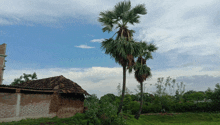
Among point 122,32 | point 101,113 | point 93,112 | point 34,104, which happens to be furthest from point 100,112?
point 122,32

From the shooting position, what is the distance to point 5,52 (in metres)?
29.6

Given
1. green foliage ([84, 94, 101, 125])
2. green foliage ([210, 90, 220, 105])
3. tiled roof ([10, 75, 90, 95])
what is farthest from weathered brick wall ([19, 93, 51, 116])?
green foliage ([210, 90, 220, 105])

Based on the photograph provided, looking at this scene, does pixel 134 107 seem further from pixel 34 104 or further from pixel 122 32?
pixel 34 104

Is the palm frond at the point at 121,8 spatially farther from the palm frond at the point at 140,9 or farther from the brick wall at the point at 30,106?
the brick wall at the point at 30,106

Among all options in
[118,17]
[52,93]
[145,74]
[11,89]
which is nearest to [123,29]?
[118,17]

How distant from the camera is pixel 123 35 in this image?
18.7 meters

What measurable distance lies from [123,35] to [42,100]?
10.3 m

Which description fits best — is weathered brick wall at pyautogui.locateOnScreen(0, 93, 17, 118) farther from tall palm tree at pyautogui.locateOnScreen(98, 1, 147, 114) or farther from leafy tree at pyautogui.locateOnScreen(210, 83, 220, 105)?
leafy tree at pyautogui.locateOnScreen(210, 83, 220, 105)

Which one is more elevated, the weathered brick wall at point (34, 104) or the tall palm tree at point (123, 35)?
the tall palm tree at point (123, 35)

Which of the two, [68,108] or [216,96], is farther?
[216,96]

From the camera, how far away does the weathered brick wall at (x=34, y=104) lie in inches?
585

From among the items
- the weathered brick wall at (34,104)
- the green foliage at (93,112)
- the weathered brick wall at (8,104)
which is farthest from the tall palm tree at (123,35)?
the weathered brick wall at (8,104)

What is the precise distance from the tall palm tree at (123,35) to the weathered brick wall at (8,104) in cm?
915

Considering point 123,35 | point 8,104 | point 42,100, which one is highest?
point 123,35
